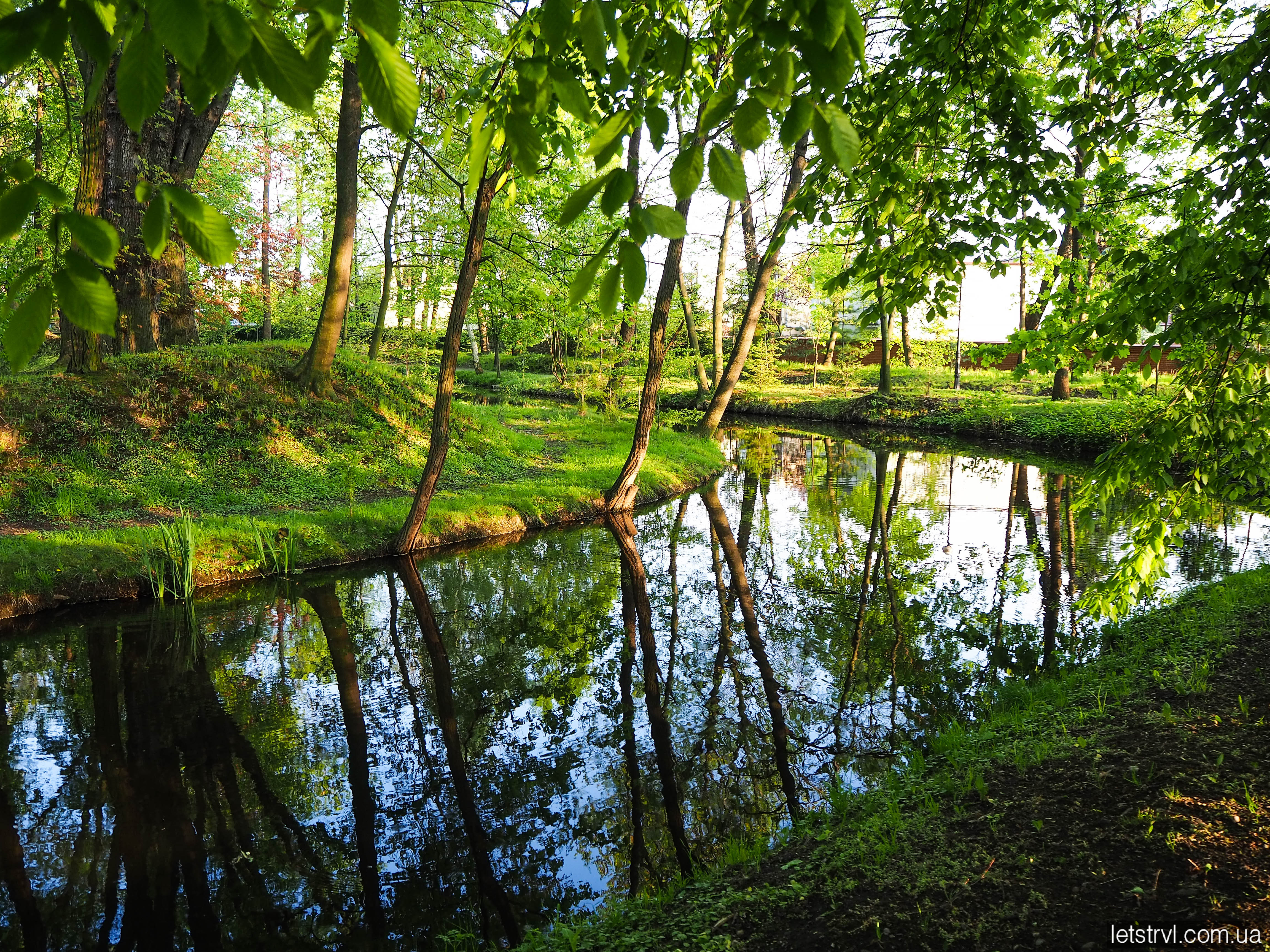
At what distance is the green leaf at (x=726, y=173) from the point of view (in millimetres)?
1405

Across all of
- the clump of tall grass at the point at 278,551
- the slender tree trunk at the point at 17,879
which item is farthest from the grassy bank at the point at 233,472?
the slender tree trunk at the point at 17,879

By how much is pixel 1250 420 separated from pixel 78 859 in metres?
6.61

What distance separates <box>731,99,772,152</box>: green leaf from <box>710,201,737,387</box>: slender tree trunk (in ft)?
71.8

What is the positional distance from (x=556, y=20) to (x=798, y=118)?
47 cm

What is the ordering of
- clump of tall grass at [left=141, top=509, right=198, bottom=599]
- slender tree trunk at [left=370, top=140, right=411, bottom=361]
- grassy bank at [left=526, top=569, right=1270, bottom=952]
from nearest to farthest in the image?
1. grassy bank at [left=526, top=569, right=1270, bottom=952]
2. clump of tall grass at [left=141, top=509, right=198, bottom=599]
3. slender tree trunk at [left=370, top=140, right=411, bottom=361]

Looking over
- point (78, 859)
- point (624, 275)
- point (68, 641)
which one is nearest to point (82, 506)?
point (68, 641)

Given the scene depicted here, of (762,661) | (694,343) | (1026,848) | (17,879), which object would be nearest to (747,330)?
(694,343)

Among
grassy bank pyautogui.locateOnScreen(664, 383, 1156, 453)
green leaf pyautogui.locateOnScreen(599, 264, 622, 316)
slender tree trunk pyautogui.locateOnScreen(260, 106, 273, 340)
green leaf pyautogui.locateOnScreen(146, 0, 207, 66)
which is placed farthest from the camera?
slender tree trunk pyautogui.locateOnScreen(260, 106, 273, 340)

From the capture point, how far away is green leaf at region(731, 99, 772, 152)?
1.42 meters

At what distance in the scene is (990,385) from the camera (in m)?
30.5

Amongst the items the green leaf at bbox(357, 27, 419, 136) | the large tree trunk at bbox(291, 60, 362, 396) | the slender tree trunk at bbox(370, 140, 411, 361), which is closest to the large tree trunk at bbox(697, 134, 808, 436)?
the large tree trunk at bbox(291, 60, 362, 396)

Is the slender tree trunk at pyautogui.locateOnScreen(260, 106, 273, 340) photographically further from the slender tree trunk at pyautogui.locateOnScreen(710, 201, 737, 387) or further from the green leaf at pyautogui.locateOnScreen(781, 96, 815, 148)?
the green leaf at pyautogui.locateOnScreen(781, 96, 815, 148)

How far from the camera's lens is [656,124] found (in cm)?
167

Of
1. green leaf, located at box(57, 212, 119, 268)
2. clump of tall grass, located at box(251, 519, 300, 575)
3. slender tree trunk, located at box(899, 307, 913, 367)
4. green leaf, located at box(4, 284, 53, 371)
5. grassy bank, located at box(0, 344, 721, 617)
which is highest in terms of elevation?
slender tree trunk, located at box(899, 307, 913, 367)
